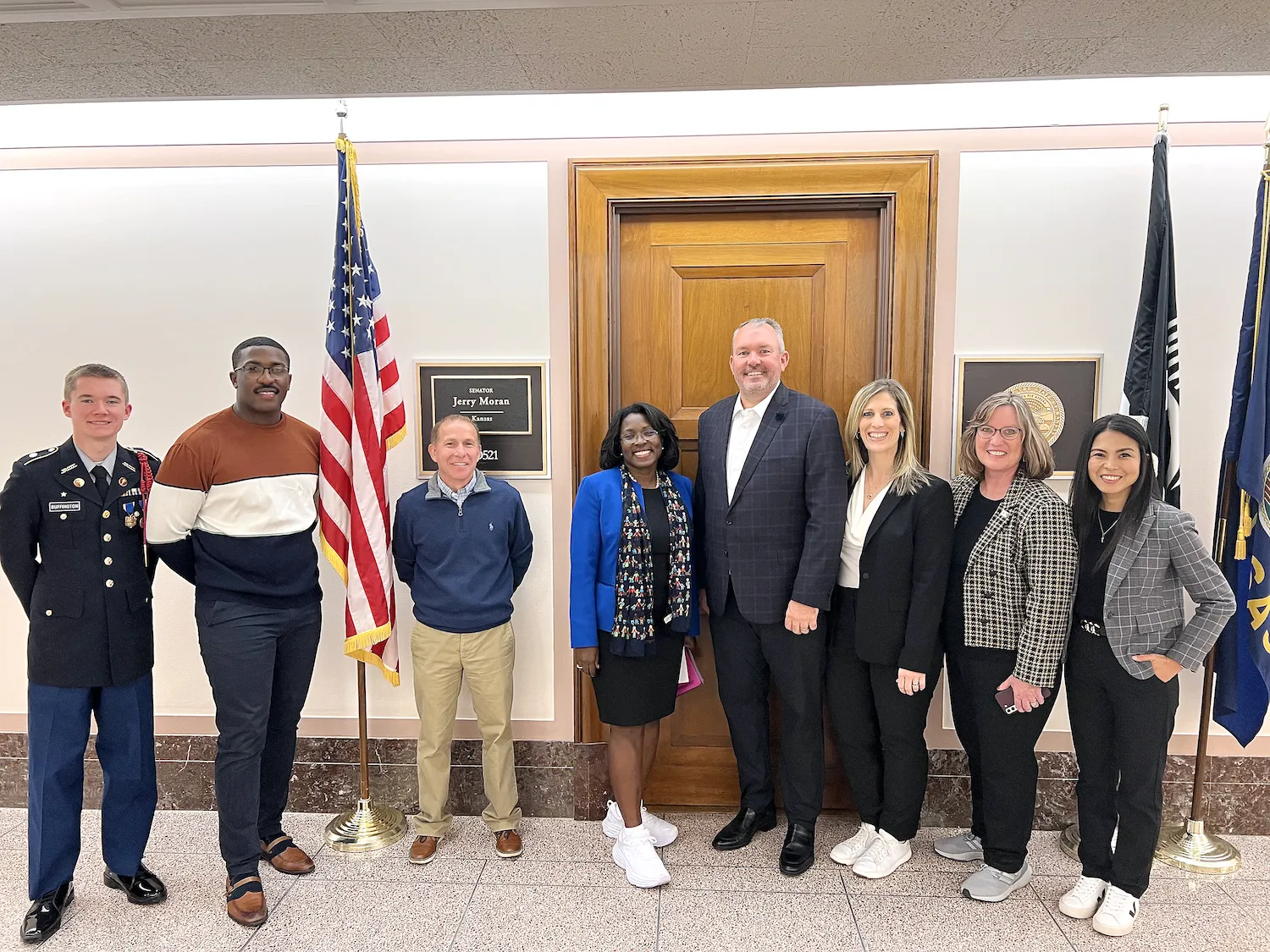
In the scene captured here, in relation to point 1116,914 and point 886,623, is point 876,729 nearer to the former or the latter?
point 886,623

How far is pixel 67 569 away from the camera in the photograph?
2.35m

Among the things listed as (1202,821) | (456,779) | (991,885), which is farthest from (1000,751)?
(456,779)

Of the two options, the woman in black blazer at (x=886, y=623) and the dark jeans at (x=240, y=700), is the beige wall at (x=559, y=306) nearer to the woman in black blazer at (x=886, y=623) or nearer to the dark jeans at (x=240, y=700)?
the woman in black blazer at (x=886, y=623)

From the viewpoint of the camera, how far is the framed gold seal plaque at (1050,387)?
2873 millimetres

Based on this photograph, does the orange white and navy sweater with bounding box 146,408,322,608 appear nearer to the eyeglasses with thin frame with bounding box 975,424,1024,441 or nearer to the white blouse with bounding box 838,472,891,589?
the white blouse with bounding box 838,472,891,589

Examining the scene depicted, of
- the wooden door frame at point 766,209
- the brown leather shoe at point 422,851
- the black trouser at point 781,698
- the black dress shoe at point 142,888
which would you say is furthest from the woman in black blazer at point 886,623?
the black dress shoe at point 142,888

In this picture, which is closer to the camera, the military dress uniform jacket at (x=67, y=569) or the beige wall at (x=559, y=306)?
the military dress uniform jacket at (x=67, y=569)

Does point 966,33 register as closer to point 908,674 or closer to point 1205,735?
point 908,674

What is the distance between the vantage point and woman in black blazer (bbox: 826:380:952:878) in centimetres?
249

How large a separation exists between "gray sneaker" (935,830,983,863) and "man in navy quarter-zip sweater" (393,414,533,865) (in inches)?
65.3

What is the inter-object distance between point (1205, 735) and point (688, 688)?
6.51 ft

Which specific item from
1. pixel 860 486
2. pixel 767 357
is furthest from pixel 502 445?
pixel 860 486

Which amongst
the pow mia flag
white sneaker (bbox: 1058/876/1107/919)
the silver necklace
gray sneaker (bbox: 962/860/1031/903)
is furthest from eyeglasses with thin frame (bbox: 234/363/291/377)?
Result: white sneaker (bbox: 1058/876/1107/919)

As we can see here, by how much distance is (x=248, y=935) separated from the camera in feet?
7.77
